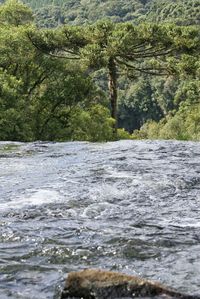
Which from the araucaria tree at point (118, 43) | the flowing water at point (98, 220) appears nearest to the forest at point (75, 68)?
the araucaria tree at point (118, 43)

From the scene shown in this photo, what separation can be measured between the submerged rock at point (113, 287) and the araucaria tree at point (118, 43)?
2428cm

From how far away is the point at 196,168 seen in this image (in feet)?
46.5

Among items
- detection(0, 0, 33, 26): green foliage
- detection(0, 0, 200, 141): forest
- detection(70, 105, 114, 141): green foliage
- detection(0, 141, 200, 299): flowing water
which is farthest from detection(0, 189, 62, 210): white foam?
detection(0, 0, 33, 26): green foliage

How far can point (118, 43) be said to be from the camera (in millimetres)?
29109

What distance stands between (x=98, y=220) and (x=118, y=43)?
21418 mm

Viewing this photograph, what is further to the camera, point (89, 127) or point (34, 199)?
point (89, 127)

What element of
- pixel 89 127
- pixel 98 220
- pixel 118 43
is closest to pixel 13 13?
pixel 89 127

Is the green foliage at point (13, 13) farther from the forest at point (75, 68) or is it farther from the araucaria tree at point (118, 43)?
the araucaria tree at point (118, 43)

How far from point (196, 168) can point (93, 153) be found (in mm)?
4527

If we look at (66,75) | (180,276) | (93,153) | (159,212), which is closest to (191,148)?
(93,153)

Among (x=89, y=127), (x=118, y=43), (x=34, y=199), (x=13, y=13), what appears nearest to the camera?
(x=34, y=199)

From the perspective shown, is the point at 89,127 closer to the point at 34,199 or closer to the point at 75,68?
the point at 75,68

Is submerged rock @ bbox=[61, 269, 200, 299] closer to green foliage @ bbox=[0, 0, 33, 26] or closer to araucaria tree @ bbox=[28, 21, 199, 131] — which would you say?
araucaria tree @ bbox=[28, 21, 199, 131]

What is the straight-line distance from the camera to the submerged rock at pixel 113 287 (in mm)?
5359
